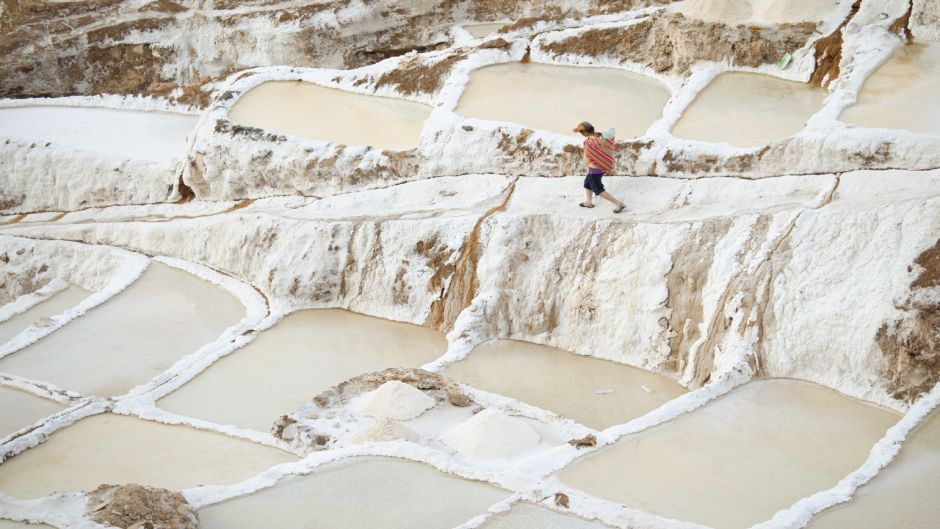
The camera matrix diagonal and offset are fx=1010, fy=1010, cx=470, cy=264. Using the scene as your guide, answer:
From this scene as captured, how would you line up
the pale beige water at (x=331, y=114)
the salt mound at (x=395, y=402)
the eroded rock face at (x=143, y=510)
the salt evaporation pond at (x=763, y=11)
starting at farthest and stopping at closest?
the pale beige water at (x=331, y=114) < the salt evaporation pond at (x=763, y=11) < the salt mound at (x=395, y=402) < the eroded rock face at (x=143, y=510)

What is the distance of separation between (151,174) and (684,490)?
38.0 feet

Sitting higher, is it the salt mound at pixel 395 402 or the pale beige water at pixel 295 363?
the salt mound at pixel 395 402

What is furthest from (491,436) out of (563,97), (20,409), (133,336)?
(563,97)

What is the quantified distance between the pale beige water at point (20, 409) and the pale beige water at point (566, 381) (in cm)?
454

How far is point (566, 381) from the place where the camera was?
1132cm

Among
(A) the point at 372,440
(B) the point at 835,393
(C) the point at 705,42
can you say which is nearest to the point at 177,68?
(C) the point at 705,42

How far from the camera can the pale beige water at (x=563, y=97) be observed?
46.6 feet

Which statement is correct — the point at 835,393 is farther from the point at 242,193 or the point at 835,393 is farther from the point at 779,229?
the point at 242,193

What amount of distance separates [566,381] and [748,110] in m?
4.94

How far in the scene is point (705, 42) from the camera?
14.8m

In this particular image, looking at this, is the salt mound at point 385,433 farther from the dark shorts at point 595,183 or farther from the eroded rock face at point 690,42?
the eroded rock face at point 690,42

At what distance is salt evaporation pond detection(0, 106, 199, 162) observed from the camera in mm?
17750

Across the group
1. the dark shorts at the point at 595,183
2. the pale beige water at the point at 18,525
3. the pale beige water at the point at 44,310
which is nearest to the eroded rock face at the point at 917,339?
the dark shorts at the point at 595,183

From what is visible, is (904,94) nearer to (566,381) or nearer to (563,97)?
(563,97)
